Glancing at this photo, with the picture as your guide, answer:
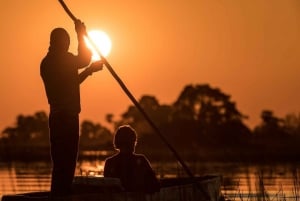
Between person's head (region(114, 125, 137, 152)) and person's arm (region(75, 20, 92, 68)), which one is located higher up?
person's arm (region(75, 20, 92, 68))

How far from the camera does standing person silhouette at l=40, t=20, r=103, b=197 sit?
11797 mm

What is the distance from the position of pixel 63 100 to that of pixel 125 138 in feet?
5.41

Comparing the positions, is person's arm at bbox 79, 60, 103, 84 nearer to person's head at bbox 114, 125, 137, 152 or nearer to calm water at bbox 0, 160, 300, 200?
person's head at bbox 114, 125, 137, 152

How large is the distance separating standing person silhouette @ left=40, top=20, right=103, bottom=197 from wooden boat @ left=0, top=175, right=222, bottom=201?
1.31 feet

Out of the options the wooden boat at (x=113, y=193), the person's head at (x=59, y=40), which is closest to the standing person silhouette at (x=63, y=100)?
the person's head at (x=59, y=40)

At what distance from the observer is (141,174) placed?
13.2m

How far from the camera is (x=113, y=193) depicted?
12.2 meters

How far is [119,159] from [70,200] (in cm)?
172

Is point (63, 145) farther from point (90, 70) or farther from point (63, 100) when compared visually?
point (90, 70)

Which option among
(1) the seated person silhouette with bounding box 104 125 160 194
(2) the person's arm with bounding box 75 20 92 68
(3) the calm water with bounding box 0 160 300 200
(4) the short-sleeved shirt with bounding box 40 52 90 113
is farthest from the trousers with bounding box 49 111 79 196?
(3) the calm water with bounding box 0 160 300 200

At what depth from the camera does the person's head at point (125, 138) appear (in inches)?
512

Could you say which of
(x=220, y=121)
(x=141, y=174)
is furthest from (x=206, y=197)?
(x=220, y=121)

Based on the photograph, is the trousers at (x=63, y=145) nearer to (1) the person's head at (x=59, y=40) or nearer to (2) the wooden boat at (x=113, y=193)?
(2) the wooden boat at (x=113, y=193)

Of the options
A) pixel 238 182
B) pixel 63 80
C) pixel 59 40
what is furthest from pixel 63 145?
pixel 238 182
